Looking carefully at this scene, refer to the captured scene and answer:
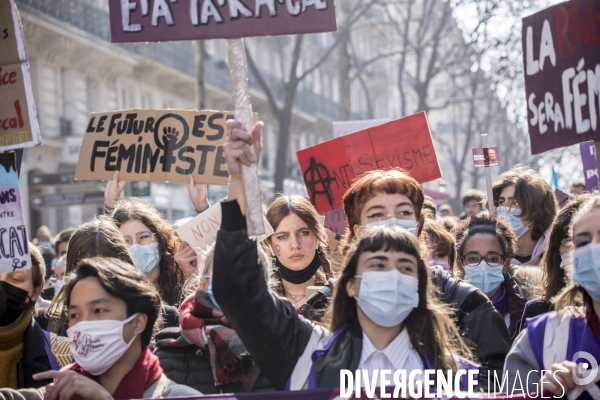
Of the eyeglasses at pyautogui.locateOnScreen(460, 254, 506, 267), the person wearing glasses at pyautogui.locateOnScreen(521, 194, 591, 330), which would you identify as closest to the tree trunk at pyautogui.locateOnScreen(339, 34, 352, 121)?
the eyeglasses at pyautogui.locateOnScreen(460, 254, 506, 267)

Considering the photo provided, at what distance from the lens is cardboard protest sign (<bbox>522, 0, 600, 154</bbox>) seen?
4.00 m

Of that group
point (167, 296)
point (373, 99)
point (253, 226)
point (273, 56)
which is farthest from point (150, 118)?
point (373, 99)

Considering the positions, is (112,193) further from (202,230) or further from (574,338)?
(574,338)

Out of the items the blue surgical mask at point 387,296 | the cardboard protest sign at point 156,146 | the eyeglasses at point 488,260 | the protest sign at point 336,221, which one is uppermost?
the cardboard protest sign at point 156,146

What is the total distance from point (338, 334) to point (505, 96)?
2839 centimetres

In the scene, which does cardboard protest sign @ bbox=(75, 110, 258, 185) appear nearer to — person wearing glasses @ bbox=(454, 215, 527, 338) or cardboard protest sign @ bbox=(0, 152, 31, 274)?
person wearing glasses @ bbox=(454, 215, 527, 338)

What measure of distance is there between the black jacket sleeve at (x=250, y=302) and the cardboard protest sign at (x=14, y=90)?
61.1 inches

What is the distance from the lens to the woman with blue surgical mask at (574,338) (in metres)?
3.22

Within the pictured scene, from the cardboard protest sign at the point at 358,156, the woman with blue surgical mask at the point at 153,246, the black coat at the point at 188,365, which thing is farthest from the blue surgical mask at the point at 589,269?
the cardboard protest sign at the point at 358,156

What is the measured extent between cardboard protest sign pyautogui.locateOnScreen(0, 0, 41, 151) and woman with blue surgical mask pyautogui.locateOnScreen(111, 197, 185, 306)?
4.08 ft

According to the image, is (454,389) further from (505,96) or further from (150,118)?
(505,96)

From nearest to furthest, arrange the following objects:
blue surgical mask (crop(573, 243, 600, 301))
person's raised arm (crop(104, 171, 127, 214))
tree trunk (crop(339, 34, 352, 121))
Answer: blue surgical mask (crop(573, 243, 600, 301))
person's raised arm (crop(104, 171, 127, 214))
tree trunk (crop(339, 34, 352, 121))

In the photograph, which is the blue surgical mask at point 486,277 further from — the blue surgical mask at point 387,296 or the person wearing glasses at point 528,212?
the blue surgical mask at point 387,296

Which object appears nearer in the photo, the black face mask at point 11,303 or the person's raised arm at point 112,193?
the black face mask at point 11,303
